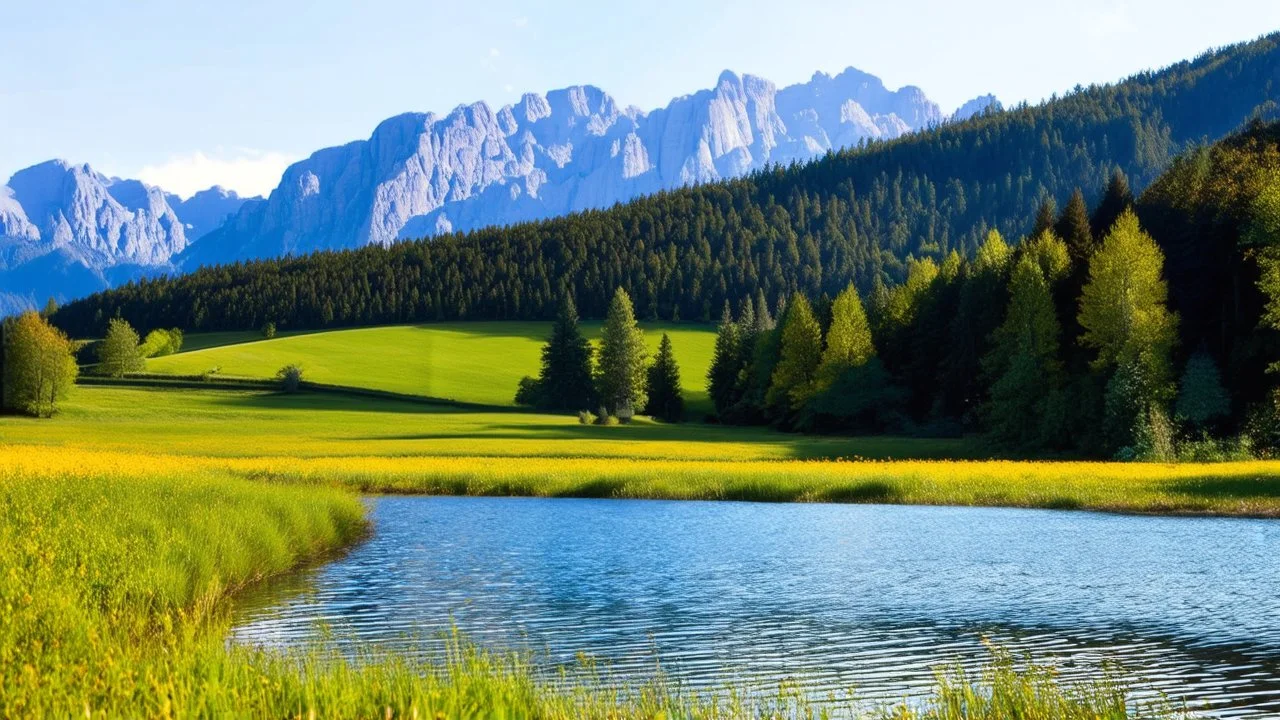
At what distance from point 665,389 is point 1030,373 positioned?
2141 inches

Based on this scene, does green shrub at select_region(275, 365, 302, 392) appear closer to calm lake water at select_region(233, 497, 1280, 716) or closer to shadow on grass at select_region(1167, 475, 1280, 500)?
calm lake water at select_region(233, 497, 1280, 716)

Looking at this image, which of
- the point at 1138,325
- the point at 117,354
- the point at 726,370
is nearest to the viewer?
the point at 1138,325

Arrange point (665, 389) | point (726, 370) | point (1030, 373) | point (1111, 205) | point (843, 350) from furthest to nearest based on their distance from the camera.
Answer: point (665, 389) → point (726, 370) → point (843, 350) → point (1111, 205) → point (1030, 373)

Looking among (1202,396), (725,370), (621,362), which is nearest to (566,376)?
(621,362)

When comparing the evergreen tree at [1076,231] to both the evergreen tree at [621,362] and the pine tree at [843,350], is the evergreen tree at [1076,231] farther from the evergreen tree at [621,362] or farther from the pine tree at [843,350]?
the evergreen tree at [621,362]

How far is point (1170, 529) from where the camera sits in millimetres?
32094

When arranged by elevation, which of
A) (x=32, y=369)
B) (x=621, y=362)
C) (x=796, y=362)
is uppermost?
(x=621, y=362)

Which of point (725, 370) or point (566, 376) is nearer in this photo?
point (725, 370)

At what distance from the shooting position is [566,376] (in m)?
115

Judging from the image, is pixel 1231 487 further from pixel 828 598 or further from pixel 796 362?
pixel 796 362

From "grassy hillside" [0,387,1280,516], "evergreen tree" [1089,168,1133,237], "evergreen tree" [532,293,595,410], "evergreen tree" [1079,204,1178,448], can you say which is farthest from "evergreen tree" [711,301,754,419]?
"evergreen tree" [1079,204,1178,448]

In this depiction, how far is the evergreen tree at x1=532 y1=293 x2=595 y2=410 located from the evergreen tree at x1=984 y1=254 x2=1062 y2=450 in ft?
190

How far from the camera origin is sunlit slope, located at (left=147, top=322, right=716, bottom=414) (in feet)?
400

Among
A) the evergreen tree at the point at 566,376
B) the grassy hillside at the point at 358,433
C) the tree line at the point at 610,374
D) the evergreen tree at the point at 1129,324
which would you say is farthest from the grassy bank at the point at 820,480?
the evergreen tree at the point at 566,376
